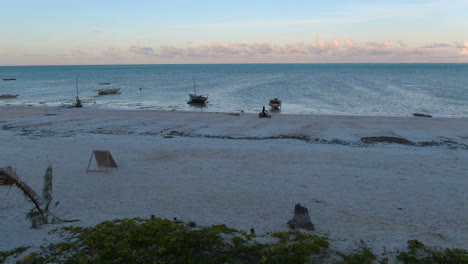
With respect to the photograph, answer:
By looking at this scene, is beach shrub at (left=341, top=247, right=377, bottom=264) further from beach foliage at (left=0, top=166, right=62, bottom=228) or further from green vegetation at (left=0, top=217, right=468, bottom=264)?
beach foliage at (left=0, top=166, right=62, bottom=228)

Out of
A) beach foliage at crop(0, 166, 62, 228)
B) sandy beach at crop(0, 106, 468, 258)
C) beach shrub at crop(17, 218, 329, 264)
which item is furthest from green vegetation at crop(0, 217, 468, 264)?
beach foliage at crop(0, 166, 62, 228)

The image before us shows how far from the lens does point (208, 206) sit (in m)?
10.6

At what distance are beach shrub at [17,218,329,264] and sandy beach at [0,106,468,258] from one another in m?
0.77

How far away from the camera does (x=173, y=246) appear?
745 cm

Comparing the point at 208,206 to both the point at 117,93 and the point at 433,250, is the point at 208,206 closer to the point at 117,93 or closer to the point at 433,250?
the point at 433,250

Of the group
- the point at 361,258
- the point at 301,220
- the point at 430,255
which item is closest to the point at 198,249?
the point at 301,220

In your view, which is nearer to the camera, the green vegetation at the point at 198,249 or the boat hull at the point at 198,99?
the green vegetation at the point at 198,249

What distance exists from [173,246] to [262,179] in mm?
6529

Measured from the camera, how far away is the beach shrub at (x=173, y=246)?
7070mm

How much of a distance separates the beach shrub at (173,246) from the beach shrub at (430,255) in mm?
1765

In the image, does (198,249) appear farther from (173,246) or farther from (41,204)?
(41,204)

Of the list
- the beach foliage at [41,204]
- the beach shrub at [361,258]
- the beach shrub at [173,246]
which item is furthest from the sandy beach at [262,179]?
the beach shrub at [173,246]

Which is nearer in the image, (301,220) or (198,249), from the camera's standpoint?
(198,249)

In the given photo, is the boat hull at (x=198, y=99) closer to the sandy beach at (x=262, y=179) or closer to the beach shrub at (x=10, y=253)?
the sandy beach at (x=262, y=179)
